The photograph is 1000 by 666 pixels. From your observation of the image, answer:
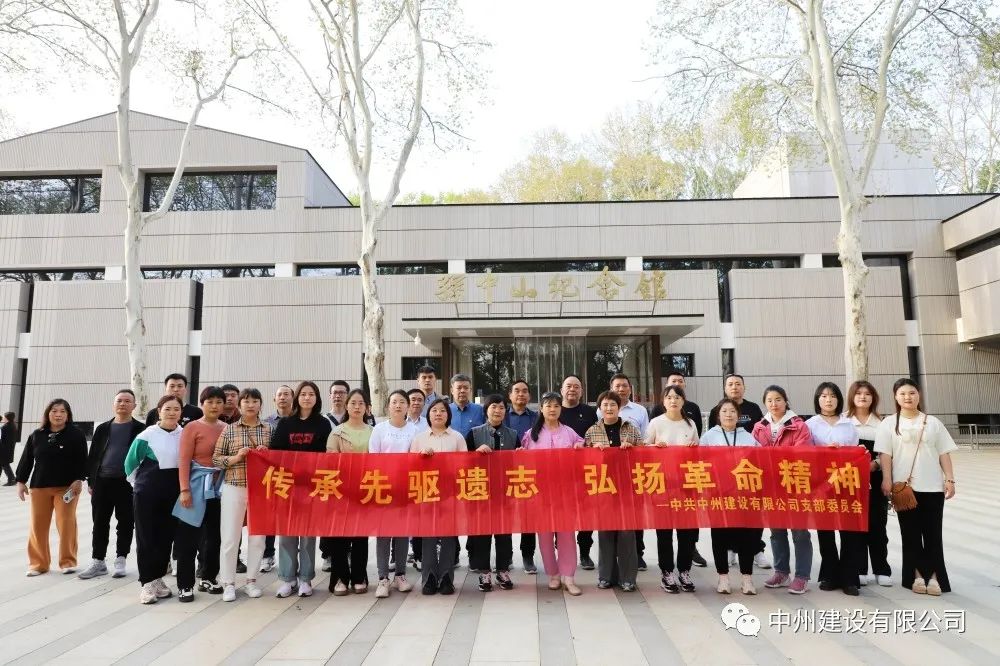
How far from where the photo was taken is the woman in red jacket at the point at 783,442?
4.29 m

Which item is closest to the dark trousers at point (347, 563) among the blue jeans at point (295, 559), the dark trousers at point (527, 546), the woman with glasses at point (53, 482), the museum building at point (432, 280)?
the blue jeans at point (295, 559)

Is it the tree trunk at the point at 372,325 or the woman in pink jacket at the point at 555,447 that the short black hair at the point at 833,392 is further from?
the tree trunk at the point at 372,325

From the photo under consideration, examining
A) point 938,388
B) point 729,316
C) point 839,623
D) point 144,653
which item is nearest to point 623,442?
point 839,623

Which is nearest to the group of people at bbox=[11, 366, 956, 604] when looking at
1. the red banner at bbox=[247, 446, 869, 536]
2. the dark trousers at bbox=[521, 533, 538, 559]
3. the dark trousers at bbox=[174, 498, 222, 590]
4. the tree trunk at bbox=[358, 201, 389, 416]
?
the dark trousers at bbox=[174, 498, 222, 590]

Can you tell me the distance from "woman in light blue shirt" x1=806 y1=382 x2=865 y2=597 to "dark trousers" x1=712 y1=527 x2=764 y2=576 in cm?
57

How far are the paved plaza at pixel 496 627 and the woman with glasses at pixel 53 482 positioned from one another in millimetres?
304

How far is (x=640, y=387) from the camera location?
1531 cm

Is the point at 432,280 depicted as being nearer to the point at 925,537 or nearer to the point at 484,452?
the point at 484,452

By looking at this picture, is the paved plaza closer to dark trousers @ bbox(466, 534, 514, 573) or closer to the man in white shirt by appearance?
dark trousers @ bbox(466, 534, 514, 573)

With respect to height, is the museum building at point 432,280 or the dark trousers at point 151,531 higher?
the museum building at point 432,280

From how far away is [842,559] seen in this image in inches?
170

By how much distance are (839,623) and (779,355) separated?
1410cm

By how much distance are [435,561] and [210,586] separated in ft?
5.81

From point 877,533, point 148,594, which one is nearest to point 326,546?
point 148,594
